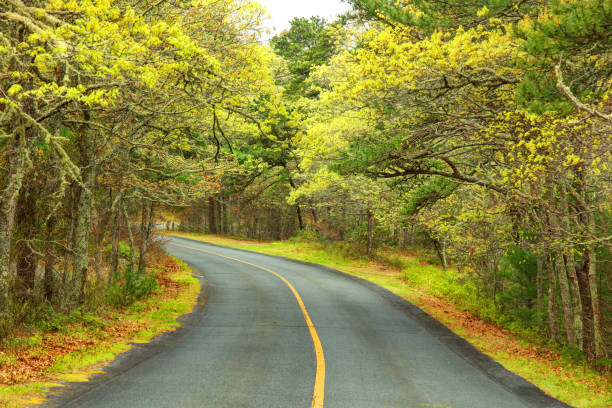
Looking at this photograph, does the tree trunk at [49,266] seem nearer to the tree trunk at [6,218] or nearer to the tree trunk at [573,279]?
the tree trunk at [6,218]

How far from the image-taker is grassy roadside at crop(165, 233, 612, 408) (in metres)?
7.64

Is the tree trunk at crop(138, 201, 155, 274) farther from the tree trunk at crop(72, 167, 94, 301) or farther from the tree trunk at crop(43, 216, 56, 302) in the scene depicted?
the tree trunk at crop(72, 167, 94, 301)

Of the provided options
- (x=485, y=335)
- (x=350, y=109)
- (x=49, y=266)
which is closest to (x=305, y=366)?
(x=485, y=335)

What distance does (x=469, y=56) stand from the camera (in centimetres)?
904

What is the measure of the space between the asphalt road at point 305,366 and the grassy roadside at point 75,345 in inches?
17.1

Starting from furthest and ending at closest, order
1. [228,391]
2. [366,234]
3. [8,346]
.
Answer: [366,234], [8,346], [228,391]

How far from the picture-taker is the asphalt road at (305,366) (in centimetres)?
617

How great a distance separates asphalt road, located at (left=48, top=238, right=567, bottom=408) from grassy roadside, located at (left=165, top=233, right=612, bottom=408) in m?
0.52

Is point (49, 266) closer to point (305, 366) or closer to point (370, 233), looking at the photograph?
point (305, 366)

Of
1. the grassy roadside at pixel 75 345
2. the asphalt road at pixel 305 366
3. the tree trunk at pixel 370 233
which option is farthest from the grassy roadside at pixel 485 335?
the grassy roadside at pixel 75 345

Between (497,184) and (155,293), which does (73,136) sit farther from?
(497,184)

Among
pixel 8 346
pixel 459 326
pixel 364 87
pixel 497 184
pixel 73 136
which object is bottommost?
pixel 459 326

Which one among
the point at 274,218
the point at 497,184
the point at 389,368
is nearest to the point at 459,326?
the point at 497,184

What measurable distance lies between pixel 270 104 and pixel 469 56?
4.27 metres
